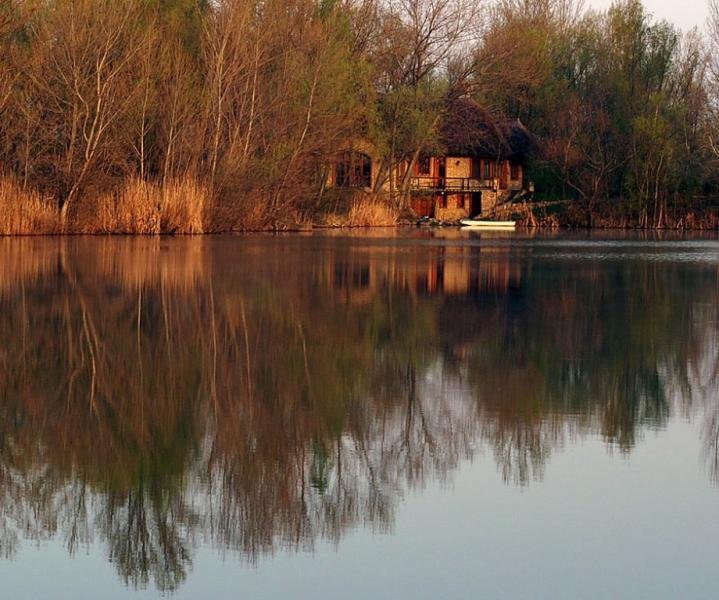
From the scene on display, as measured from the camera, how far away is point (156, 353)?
1161cm

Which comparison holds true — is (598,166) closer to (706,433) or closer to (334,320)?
(334,320)

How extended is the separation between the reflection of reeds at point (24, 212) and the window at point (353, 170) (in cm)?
2019

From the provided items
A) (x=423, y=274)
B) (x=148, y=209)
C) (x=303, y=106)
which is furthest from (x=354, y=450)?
(x=303, y=106)

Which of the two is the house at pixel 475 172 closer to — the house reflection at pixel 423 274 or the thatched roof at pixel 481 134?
the thatched roof at pixel 481 134

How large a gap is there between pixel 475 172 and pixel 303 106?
2466 centimetres

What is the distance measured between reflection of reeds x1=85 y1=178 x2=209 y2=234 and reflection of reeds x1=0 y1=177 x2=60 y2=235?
1.45 m

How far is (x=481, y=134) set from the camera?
69312 millimetres

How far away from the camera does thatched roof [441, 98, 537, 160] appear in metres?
67.2

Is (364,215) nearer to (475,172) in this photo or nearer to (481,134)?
(481,134)

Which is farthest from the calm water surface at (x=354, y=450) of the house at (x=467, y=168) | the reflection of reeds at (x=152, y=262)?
the house at (x=467, y=168)

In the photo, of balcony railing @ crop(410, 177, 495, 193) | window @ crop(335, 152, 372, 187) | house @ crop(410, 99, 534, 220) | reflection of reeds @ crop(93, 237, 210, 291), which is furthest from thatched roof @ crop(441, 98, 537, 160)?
reflection of reeds @ crop(93, 237, 210, 291)

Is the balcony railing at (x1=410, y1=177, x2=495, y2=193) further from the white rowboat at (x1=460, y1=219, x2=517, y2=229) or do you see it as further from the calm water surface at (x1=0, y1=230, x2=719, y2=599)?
the calm water surface at (x1=0, y1=230, x2=719, y2=599)

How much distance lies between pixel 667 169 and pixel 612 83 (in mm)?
5865

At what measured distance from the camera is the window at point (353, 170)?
194 ft
